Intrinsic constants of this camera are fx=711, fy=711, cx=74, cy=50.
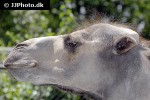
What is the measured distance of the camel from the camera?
16.3 feet

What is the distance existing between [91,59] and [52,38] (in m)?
0.33

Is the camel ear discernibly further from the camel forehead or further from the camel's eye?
the camel's eye

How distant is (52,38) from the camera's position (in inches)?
201

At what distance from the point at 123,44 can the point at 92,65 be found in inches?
10.6

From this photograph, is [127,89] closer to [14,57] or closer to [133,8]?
[14,57]

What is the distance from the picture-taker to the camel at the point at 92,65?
195 inches

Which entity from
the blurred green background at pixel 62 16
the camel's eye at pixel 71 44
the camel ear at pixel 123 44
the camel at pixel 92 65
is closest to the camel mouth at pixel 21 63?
the camel at pixel 92 65

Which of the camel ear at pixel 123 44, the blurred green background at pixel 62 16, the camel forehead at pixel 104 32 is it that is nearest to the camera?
the camel ear at pixel 123 44

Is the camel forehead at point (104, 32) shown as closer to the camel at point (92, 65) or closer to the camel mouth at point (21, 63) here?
the camel at point (92, 65)

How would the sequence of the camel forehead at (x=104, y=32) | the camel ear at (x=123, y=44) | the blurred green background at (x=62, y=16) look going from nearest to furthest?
the camel ear at (x=123, y=44) < the camel forehead at (x=104, y=32) < the blurred green background at (x=62, y=16)

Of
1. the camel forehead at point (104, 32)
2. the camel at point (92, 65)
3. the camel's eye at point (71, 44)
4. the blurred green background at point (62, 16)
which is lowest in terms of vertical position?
the blurred green background at point (62, 16)

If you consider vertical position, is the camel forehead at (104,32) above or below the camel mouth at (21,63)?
above

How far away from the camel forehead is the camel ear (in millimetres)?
53

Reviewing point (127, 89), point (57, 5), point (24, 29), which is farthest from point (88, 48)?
point (57, 5)
